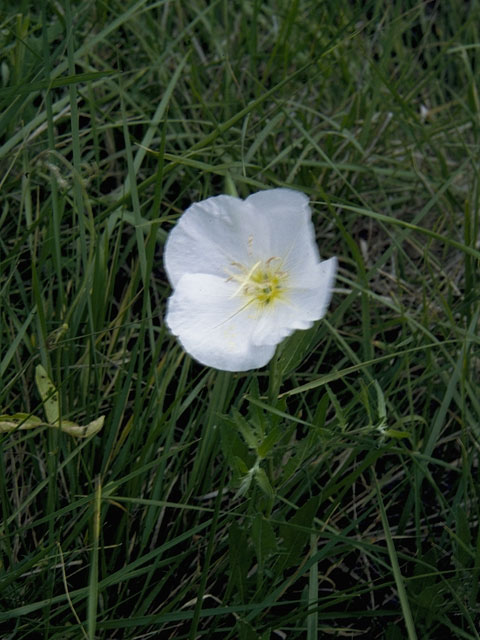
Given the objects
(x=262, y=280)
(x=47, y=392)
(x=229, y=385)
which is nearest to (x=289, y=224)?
(x=262, y=280)

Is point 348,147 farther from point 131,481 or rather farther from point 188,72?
point 131,481

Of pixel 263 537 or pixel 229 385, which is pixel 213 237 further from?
pixel 263 537

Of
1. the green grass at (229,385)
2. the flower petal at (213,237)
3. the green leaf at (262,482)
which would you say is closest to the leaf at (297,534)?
the green grass at (229,385)

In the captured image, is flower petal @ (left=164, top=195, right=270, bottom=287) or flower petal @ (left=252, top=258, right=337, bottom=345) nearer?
flower petal @ (left=252, top=258, right=337, bottom=345)

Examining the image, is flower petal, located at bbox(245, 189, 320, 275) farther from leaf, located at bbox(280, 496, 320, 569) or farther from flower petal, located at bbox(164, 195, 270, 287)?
leaf, located at bbox(280, 496, 320, 569)

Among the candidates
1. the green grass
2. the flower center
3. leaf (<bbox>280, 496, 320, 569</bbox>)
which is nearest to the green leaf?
the green grass

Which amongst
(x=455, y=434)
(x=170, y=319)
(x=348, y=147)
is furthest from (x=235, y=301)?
(x=348, y=147)
